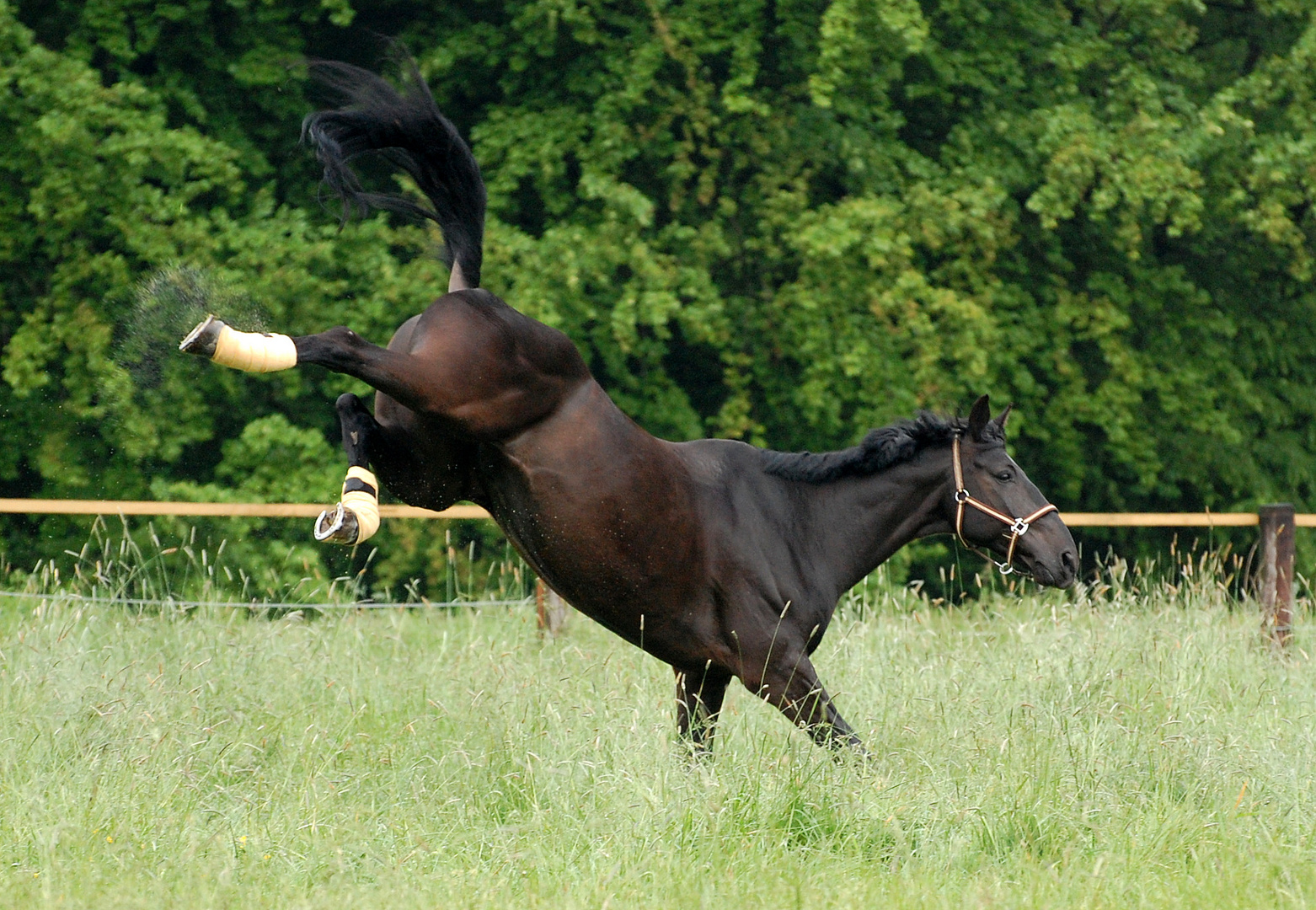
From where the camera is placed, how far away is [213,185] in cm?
1266

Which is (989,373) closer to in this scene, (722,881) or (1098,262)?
(1098,262)

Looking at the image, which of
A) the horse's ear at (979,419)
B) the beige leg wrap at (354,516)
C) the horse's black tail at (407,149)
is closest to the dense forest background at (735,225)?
the horse's black tail at (407,149)

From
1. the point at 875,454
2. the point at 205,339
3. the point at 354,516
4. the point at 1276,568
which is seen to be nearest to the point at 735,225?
the point at 1276,568

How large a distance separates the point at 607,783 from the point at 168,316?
230cm

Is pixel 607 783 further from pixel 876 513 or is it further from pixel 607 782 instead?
pixel 876 513

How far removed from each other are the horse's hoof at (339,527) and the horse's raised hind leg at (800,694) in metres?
1.67

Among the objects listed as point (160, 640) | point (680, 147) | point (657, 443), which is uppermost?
point (680, 147)

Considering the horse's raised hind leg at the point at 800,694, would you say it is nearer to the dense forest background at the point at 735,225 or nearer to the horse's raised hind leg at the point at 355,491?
the horse's raised hind leg at the point at 355,491

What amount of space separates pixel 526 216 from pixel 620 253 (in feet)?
5.58

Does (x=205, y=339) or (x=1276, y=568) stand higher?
(x=205, y=339)

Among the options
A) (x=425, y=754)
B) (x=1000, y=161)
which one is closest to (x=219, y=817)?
(x=425, y=754)

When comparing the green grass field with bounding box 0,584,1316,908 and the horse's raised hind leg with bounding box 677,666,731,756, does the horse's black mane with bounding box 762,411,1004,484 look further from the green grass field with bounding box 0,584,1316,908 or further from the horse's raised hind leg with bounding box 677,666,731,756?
the green grass field with bounding box 0,584,1316,908

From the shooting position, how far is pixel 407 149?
204 inches

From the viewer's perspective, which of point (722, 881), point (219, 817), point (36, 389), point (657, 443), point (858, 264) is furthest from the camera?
point (858, 264)
